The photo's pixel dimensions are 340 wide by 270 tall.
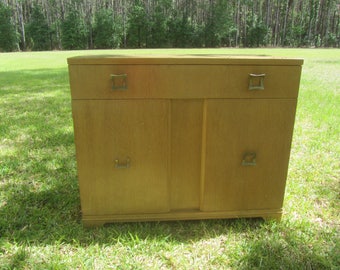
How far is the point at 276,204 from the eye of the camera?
1749 mm

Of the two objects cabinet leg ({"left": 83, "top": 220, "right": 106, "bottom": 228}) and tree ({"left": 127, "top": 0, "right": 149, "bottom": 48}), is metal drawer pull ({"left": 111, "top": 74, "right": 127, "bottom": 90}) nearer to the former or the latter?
cabinet leg ({"left": 83, "top": 220, "right": 106, "bottom": 228})

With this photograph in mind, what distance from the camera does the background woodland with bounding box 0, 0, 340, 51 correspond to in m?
33.6

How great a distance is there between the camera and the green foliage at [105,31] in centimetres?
3369

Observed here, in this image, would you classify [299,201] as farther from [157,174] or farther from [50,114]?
[50,114]

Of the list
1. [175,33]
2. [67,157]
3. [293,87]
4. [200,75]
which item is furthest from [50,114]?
[175,33]

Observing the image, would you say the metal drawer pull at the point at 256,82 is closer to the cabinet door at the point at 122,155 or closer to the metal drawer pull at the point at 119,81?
the cabinet door at the point at 122,155

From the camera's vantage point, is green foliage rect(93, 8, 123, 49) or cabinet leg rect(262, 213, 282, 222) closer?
cabinet leg rect(262, 213, 282, 222)

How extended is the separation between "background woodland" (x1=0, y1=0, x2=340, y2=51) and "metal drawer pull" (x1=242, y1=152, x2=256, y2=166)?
34.9 metres

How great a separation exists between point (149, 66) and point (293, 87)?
77 cm

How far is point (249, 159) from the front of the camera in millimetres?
1666

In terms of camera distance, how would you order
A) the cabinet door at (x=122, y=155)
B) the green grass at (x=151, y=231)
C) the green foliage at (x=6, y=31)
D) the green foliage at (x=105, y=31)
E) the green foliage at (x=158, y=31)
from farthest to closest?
the green foliage at (x=158, y=31) → the green foliage at (x=105, y=31) → the green foliage at (x=6, y=31) → the cabinet door at (x=122, y=155) → the green grass at (x=151, y=231)

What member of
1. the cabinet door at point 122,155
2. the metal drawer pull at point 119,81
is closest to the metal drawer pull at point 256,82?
the cabinet door at point 122,155

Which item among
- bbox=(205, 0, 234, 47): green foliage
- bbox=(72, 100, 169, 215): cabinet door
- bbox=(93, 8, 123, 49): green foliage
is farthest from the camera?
bbox=(205, 0, 234, 47): green foliage

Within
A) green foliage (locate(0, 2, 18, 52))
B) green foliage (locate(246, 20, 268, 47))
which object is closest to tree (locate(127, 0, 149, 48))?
→ green foliage (locate(0, 2, 18, 52))
